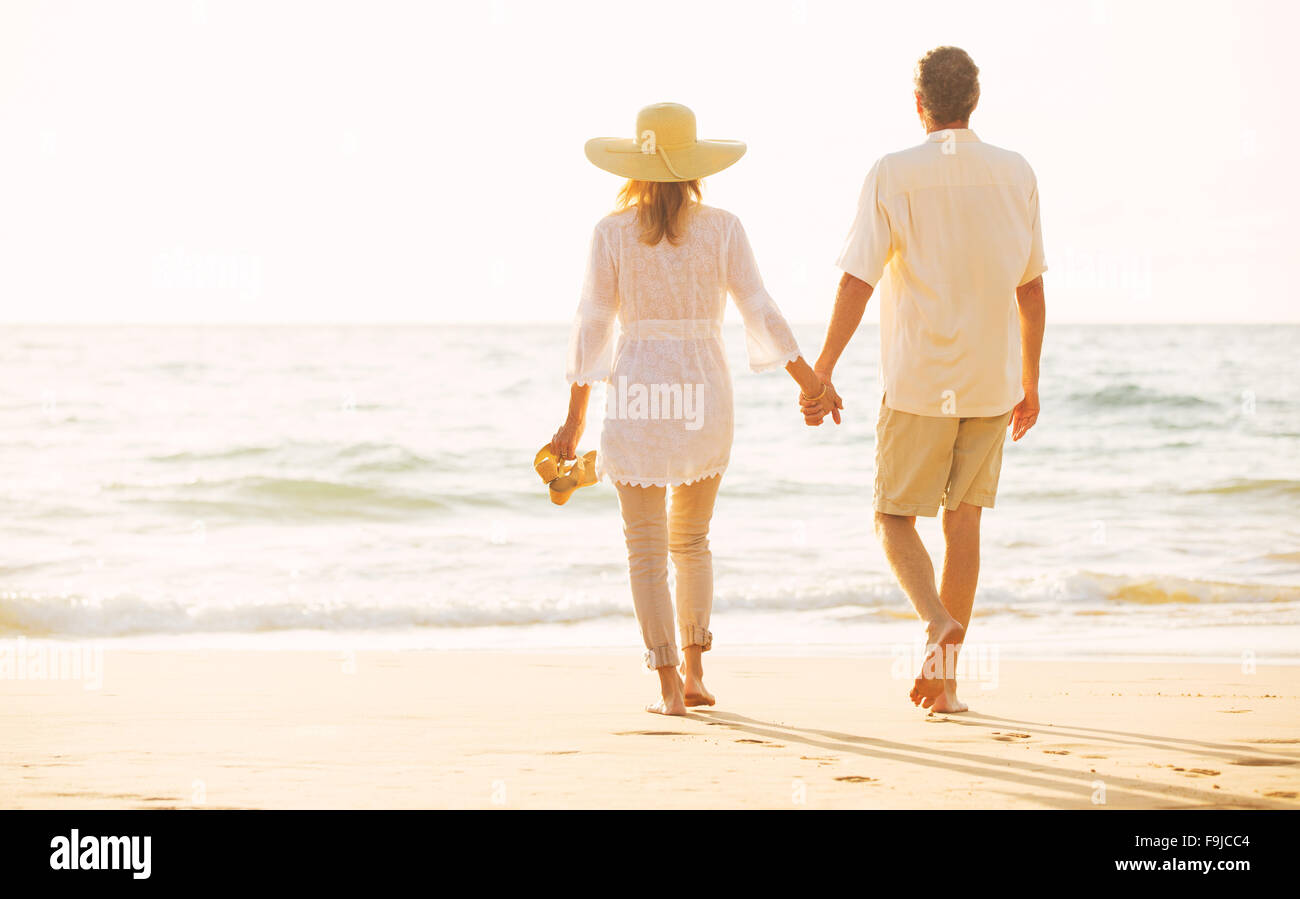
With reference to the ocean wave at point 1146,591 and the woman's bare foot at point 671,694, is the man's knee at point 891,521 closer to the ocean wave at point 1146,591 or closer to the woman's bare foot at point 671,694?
the woman's bare foot at point 671,694

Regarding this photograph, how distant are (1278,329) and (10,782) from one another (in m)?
40.6

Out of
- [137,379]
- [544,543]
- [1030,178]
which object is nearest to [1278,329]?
[137,379]

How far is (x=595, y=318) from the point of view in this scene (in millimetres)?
3676

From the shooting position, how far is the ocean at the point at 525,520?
676cm

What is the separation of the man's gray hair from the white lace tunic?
644mm

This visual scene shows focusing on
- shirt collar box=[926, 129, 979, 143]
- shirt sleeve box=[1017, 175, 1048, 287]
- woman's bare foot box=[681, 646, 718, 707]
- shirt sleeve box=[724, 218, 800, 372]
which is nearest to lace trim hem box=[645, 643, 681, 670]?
woman's bare foot box=[681, 646, 718, 707]

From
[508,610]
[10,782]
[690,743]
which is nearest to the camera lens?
[10,782]

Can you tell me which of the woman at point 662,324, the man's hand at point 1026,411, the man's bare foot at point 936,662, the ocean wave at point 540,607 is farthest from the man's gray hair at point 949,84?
the ocean wave at point 540,607

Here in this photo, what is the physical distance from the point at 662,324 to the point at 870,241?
633 mm

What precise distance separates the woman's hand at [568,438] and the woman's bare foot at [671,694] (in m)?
0.72

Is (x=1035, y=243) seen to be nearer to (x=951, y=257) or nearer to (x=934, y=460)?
(x=951, y=257)

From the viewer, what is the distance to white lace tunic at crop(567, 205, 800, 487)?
3654mm
